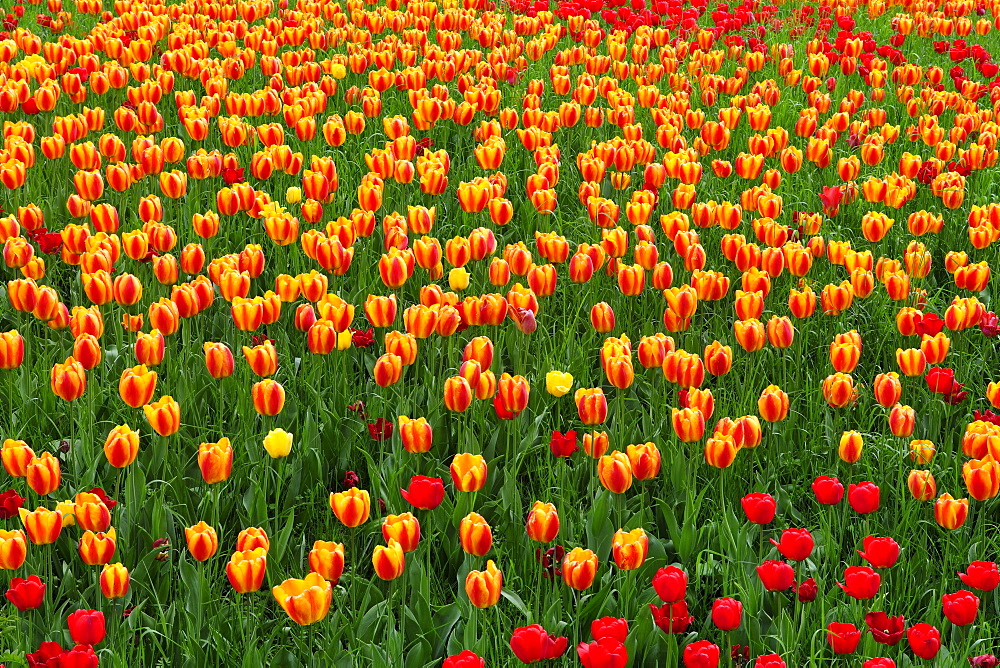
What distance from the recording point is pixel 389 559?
232 centimetres

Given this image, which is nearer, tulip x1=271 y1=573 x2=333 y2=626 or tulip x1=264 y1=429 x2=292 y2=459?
tulip x1=271 y1=573 x2=333 y2=626

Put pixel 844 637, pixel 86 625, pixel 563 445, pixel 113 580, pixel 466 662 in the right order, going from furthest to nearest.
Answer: pixel 563 445 → pixel 113 580 → pixel 844 637 → pixel 86 625 → pixel 466 662

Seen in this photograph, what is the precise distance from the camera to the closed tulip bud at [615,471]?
2658 mm

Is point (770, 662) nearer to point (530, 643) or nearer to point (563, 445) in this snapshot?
point (530, 643)

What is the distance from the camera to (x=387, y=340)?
326 centimetres

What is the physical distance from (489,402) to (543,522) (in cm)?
104

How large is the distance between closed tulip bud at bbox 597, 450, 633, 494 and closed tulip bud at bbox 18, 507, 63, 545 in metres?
1.19

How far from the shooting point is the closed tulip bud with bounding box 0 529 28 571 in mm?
2342

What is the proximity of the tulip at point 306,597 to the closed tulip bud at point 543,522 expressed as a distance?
1.64ft

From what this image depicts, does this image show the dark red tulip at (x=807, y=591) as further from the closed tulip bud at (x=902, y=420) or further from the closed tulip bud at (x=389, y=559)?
the closed tulip bud at (x=389, y=559)

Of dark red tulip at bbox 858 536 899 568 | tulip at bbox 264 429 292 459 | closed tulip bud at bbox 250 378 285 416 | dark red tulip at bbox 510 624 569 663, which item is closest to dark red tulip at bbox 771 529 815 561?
dark red tulip at bbox 858 536 899 568

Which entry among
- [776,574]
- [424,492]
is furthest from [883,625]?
[424,492]

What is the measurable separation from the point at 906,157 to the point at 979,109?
2124mm

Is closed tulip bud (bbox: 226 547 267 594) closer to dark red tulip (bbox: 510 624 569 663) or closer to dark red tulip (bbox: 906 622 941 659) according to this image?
dark red tulip (bbox: 510 624 569 663)
